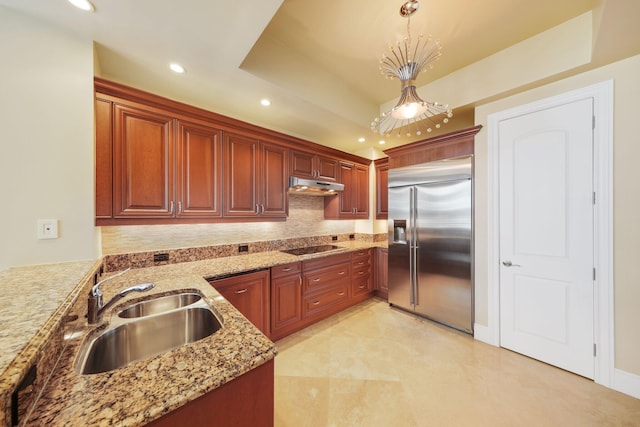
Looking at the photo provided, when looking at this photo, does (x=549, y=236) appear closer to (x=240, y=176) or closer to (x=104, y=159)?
(x=240, y=176)

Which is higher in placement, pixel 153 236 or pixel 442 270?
pixel 153 236

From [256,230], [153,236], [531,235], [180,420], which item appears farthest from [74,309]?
[531,235]

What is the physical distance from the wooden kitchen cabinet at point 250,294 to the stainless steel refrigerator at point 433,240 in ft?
6.01

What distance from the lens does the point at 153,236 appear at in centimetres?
218

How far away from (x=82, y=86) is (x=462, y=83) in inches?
134

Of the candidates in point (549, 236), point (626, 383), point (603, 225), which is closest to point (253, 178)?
point (549, 236)

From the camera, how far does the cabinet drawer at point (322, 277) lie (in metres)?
2.64

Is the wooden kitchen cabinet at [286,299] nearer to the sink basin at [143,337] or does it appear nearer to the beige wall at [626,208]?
the sink basin at [143,337]

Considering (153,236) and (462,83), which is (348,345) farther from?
(462,83)

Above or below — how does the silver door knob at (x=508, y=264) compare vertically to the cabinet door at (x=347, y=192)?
below

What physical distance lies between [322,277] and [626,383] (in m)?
2.60

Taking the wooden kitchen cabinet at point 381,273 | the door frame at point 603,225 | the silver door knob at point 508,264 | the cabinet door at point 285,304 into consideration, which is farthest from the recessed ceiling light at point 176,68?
the silver door knob at point 508,264

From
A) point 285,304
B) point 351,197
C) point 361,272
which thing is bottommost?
point 285,304

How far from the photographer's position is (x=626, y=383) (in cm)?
170
